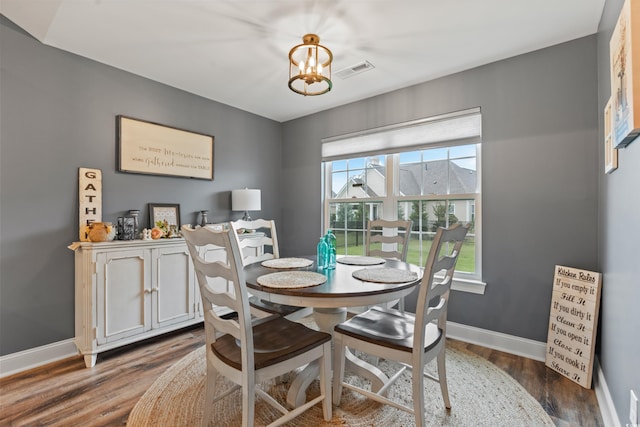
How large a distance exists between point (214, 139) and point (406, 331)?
115 inches

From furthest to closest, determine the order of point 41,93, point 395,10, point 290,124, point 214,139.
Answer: point 290,124, point 214,139, point 41,93, point 395,10

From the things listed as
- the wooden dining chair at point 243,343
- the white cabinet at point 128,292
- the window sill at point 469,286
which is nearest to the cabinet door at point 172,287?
the white cabinet at point 128,292

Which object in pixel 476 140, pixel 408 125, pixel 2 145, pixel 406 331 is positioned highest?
pixel 408 125

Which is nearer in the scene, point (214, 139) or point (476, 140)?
point (476, 140)

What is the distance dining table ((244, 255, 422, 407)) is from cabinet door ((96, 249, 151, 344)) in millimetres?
1099

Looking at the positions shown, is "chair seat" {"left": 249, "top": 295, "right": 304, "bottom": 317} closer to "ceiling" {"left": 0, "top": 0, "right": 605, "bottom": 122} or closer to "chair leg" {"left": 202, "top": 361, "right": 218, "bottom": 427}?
"chair leg" {"left": 202, "top": 361, "right": 218, "bottom": 427}

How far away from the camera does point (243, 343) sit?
1.32m

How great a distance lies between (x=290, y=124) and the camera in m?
4.25

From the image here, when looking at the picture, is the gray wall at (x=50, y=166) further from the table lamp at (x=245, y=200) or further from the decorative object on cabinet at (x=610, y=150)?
the decorative object on cabinet at (x=610, y=150)

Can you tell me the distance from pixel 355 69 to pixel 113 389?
10.2 feet

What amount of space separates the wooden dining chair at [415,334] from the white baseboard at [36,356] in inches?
86.8

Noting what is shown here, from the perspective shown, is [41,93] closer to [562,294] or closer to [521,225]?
[521,225]

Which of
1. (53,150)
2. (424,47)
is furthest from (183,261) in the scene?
(424,47)

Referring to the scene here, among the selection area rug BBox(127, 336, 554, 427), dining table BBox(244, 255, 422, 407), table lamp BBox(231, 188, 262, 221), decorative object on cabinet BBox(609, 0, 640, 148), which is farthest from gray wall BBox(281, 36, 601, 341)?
table lamp BBox(231, 188, 262, 221)
